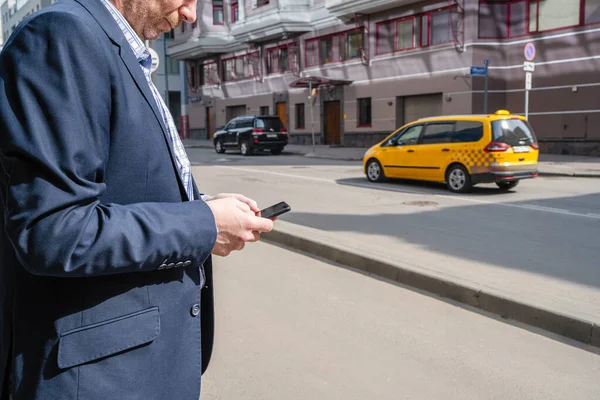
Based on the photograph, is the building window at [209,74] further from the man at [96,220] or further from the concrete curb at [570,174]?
the man at [96,220]

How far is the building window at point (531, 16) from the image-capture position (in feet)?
69.2

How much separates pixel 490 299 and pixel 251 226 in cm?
359

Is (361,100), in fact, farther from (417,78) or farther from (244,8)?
(244,8)

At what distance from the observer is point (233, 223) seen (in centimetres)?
149

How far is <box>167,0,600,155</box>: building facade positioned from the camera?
851 inches

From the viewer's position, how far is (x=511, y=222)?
853 cm

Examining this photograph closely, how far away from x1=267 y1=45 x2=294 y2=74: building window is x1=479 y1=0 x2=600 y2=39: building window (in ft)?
43.1

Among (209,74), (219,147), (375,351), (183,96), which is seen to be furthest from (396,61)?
(183,96)

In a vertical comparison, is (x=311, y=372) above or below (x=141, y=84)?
below

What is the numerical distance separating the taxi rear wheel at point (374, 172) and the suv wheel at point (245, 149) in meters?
12.2

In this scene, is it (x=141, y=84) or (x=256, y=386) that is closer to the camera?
(x=141, y=84)

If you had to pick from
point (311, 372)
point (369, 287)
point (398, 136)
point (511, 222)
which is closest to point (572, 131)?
point (398, 136)

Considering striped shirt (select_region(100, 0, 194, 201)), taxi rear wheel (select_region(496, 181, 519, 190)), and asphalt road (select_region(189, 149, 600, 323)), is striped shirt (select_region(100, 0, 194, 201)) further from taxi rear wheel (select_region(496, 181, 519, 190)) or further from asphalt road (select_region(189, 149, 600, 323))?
taxi rear wheel (select_region(496, 181, 519, 190))

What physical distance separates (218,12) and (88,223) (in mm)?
40427
